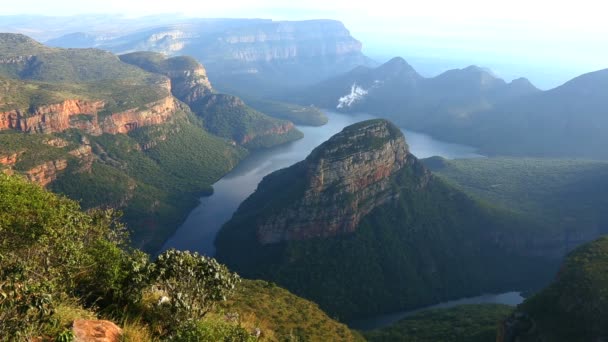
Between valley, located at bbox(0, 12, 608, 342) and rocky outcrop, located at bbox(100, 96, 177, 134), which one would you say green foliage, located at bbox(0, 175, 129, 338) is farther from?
rocky outcrop, located at bbox(100, 96, 177, 134)

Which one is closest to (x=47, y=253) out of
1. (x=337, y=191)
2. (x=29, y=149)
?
(x=337, y=191)

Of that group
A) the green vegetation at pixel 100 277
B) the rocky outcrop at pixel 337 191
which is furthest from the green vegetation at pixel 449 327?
the green vegetation at pixel 100 277

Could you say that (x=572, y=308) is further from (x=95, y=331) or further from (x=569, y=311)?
(x=95, y=331)

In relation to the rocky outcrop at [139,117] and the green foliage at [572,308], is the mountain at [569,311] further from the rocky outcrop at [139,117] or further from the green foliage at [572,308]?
the rocky outcrop at [139,117]

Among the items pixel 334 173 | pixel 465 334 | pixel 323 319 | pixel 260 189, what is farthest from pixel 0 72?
pixel 465 334

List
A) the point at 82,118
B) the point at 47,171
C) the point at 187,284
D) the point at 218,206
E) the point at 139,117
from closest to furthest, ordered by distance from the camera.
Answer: the point at 187,284 < the point at 47,171 < the point at 82,118 < the point at 218,206 < the point at 139,117

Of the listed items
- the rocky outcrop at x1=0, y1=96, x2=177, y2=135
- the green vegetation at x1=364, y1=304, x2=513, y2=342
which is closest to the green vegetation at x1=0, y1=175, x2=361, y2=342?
the green vegetation at x1=364, y1=304, x2=513, y2=342
